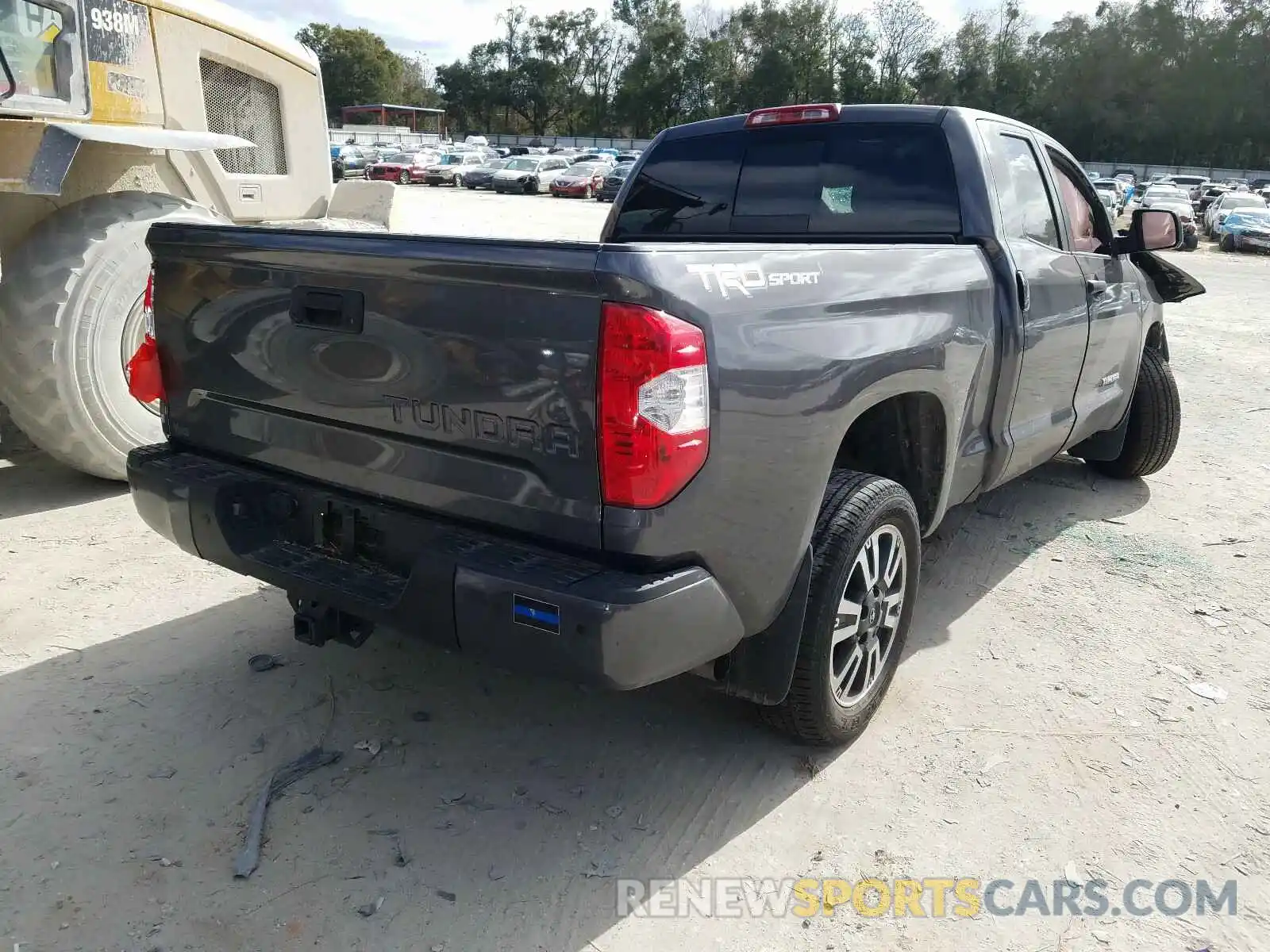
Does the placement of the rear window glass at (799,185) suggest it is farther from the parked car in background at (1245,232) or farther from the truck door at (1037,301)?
the parked car in background at (1245,232)

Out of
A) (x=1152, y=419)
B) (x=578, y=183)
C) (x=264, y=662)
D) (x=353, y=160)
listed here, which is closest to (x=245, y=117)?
(x=264, y=662)

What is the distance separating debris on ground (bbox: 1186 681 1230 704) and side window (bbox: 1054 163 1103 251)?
206 centimetres

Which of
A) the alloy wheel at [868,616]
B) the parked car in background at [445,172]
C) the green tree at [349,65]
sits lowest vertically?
the parked car in background at [445,172]

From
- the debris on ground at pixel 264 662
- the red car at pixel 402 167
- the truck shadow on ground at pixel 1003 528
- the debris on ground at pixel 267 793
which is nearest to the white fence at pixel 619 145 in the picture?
the red car at pixel 402 167

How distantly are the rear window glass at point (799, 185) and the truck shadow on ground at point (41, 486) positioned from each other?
10.6 feet

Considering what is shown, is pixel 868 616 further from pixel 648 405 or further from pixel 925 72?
pixel 925 72

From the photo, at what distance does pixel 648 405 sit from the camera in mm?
2244

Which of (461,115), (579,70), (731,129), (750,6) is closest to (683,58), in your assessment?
(750,6)

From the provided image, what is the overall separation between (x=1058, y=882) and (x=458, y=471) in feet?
6.49

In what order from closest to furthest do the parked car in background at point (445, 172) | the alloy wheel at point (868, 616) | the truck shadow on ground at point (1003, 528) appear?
the alloy wheel at point (868, 616)
the truck shadow on ground at point (1003, 528)
the parked car in background at point (445, 172)

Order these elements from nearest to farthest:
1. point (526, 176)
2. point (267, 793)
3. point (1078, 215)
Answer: point (267, 793), point (1078, 215), point (526, 176)

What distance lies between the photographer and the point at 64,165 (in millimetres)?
4625

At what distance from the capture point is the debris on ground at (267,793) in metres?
2.64

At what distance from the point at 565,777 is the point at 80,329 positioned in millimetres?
3580
